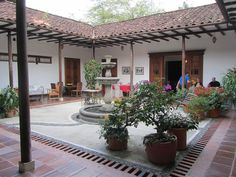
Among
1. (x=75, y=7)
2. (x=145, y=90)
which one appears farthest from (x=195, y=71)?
(x=75, y=7)

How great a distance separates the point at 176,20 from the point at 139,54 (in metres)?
3.20

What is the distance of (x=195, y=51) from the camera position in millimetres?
9836

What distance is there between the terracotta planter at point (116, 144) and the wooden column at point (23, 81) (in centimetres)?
134

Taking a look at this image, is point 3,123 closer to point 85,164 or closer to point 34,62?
point 85,164

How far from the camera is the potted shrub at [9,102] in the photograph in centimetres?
622

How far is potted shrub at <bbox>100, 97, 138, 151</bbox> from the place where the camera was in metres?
3.46

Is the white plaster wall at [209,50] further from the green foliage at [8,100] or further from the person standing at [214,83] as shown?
the green foliage at [8,100]

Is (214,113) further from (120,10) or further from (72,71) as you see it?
A: (120,10)

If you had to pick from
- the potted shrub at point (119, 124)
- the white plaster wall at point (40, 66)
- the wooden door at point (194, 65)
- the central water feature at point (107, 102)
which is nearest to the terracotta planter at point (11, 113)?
the central water feature at point (107, 102)

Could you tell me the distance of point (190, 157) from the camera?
3350 millimetres

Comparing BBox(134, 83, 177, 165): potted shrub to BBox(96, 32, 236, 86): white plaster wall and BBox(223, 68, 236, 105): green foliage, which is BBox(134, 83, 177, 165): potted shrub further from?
BBox(96, 32, 236, 86): white plaster wall

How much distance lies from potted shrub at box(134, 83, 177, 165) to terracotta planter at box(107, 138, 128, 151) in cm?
52

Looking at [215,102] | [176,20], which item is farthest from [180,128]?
[176,20]

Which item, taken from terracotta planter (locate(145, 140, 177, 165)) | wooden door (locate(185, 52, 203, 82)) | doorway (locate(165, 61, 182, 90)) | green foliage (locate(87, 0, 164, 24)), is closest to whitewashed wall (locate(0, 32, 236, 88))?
wooden door (locate(185, 52, 203, 82))
